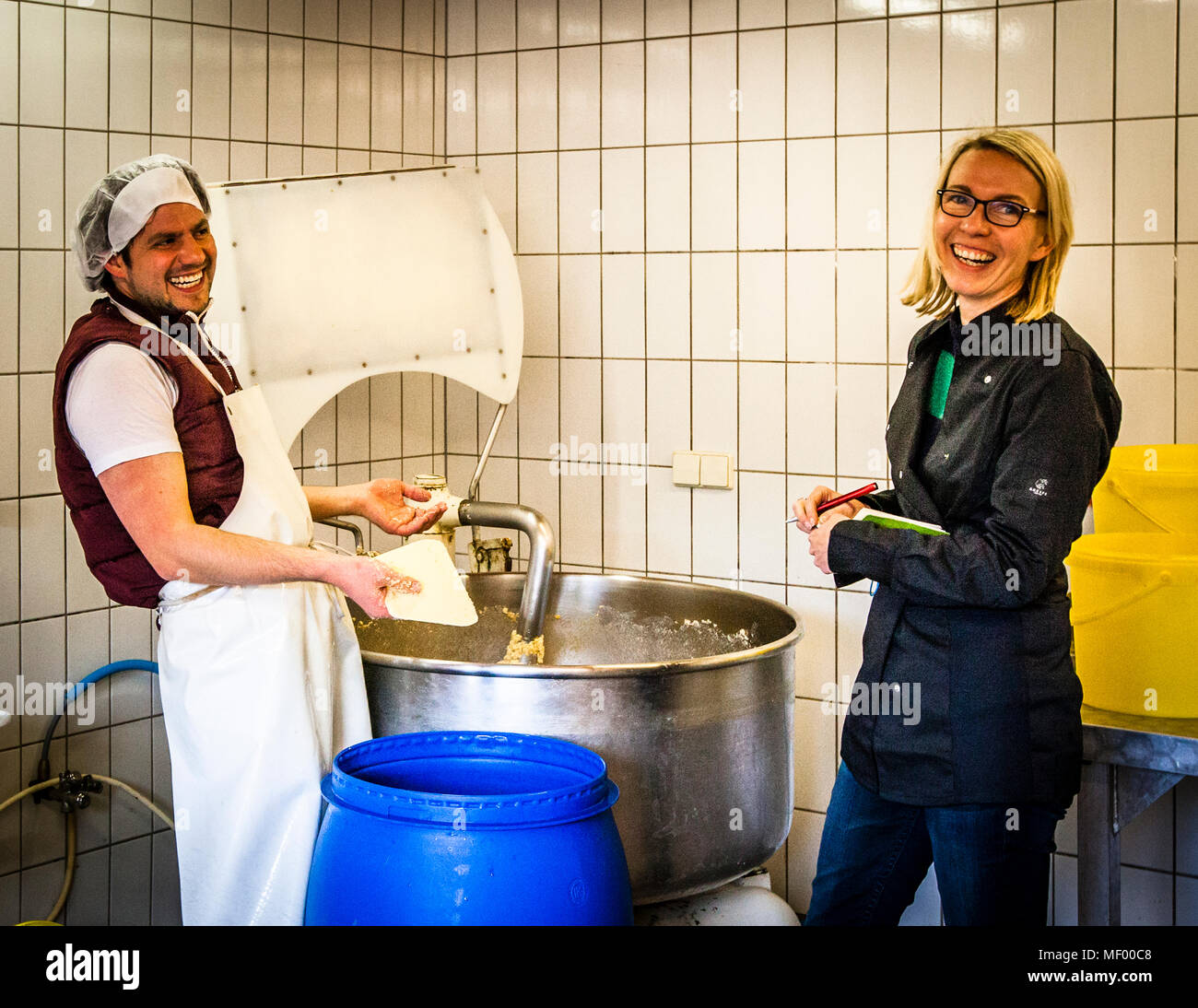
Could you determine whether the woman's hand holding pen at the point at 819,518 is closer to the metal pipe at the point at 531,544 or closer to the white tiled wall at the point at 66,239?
the metal pipe at the point at 531,544

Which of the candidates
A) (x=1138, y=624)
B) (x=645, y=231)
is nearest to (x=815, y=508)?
(x=1138, y=624)

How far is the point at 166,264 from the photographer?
1.63 meters

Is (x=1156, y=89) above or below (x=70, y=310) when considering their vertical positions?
above

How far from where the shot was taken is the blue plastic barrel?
1.38 metres

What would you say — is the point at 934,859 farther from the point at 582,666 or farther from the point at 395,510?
the point at 395,510

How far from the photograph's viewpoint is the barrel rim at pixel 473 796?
1388mm

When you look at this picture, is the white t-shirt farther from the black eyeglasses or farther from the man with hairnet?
the black eyeglasses

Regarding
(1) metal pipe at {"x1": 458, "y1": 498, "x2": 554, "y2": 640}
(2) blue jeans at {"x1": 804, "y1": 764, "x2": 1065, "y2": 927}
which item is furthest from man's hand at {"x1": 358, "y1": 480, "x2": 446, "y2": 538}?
(2) blue jeans at {"x1": 804, "y1": 764, "x2": 1065, "y2": 927}

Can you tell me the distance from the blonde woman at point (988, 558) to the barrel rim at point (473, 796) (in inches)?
15.4
